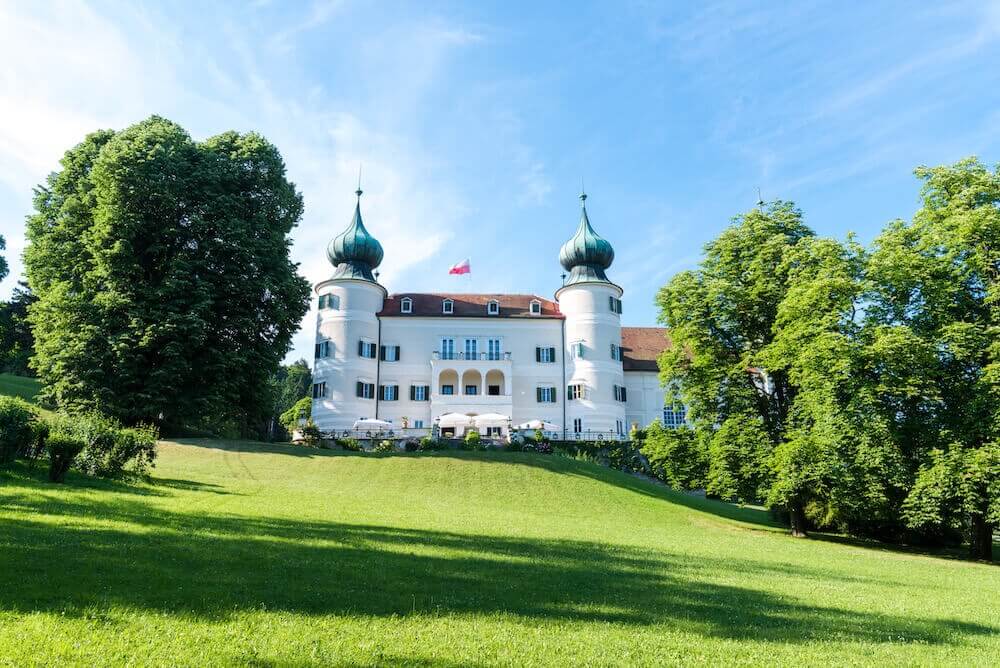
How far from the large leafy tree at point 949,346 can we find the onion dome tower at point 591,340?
90.8 ft

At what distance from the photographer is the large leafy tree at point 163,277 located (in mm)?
31344

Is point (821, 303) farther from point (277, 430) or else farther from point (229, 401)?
point (277, 430)

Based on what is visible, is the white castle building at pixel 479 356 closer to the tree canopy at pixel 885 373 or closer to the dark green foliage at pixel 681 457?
the dark green foliage at pixel 681 457

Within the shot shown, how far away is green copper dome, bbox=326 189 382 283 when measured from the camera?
171 feet

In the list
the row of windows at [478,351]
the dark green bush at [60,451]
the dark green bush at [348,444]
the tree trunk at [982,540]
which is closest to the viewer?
the dark green bush at [60,451]

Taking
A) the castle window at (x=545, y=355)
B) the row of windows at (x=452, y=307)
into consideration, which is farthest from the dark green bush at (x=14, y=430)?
the castle window at (x=545, y=355)

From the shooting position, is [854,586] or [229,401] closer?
[854,586]

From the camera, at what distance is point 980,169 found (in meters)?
24.1

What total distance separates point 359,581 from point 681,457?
21931mm

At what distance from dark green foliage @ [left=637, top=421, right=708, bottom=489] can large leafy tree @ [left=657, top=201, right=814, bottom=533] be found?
845 millimetres

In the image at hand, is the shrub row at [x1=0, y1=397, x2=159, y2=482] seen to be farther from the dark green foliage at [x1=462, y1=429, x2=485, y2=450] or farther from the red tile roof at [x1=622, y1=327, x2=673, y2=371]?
→ the red tile roof at [x1=622, y1=327, x2=673, y2=371]

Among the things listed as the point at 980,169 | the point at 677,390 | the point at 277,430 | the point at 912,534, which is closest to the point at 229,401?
the point at 277,430

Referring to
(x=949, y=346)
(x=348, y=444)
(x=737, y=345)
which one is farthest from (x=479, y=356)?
(x=949, y=346)

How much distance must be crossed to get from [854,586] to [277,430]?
41618 mm
